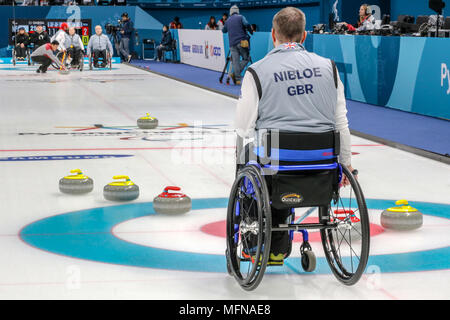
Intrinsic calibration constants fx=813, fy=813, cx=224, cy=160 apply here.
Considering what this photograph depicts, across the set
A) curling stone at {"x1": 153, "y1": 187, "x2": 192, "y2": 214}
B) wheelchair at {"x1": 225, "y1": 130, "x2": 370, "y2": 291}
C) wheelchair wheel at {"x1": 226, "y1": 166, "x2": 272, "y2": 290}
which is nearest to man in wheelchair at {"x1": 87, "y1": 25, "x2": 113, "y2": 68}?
curling stone at {"x1": 153, "y1": 187, "x2": 192, "y2": 214}

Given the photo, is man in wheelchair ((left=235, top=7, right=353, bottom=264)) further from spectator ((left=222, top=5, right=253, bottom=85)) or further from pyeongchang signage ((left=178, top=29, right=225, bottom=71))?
pyeongchang signage ((left=178, top=29, right=225, bottom=71))

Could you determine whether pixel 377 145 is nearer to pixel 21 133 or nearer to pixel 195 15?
pixel 21 133

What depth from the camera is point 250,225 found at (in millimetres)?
4312

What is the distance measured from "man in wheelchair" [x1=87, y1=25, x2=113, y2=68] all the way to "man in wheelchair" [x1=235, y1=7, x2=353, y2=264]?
23892 mm

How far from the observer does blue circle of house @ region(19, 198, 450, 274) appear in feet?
16.2

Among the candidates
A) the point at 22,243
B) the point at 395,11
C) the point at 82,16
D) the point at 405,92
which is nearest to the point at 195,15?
the point at 82,16

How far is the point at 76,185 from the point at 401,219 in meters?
Answer: 2.79

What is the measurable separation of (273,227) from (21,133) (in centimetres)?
772

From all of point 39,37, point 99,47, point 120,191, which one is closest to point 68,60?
point 99,47

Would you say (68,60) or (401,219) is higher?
(68,60)

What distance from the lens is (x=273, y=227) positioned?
14.0 feet

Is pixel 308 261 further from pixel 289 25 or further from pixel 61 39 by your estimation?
pixel 61 39

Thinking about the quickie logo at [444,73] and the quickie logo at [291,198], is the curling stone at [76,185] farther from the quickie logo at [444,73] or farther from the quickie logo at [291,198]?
the quickie logo at [444,73]

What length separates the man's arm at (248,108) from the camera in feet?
13.9
